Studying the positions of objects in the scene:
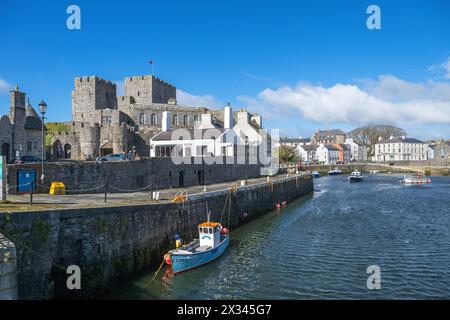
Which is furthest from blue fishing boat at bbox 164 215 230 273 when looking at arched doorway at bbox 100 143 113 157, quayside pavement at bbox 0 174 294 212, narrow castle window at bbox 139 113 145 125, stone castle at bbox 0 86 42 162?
narrow castle window at bbox 139 113 145 125

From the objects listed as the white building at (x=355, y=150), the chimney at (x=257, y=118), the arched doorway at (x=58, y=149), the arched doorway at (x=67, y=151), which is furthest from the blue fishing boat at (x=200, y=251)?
the white building at (x=355, y=150)

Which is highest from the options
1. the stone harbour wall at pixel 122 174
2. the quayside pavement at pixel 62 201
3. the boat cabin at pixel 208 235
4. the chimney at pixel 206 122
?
the chimney at pixel 206 122

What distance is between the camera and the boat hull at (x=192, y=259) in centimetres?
1814

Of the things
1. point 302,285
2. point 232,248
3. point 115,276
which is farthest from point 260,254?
point 115,276

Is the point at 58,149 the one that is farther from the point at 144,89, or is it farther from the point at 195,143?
the point at 144,89

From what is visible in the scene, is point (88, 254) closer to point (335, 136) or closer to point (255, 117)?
point (255, 117)

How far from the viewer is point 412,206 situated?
42938mm

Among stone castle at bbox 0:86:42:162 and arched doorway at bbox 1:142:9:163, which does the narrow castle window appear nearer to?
stone castle at bbox 0:86:42:162

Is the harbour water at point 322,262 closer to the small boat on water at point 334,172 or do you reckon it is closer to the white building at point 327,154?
the small boat on water at point 334,172

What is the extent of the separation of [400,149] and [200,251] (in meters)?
148

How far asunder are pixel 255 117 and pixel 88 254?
70222 millimetres

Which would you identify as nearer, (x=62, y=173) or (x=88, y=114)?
(x=62, y=173)

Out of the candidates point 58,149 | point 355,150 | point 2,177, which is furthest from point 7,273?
point 355,150
